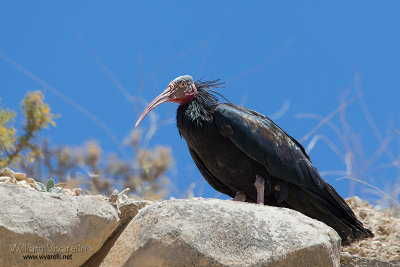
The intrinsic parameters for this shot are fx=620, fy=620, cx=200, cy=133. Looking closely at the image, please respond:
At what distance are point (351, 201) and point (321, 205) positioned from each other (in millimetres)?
2502

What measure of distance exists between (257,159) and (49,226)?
214 centimetres

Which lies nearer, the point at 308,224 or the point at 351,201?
the point at 308,224

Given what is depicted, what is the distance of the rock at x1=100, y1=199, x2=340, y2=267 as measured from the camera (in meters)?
4.39

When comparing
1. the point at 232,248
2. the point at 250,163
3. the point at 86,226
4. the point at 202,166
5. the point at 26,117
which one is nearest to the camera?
the point at 232,248

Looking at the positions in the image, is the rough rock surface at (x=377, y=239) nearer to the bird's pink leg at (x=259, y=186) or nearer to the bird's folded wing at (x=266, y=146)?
the bird's folded wing at (x=266, y=146)

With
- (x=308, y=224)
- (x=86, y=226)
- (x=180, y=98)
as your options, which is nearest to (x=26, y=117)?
(x=180, y=98)

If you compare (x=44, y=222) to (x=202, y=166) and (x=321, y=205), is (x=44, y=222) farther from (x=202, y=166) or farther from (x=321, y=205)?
(x=321, y=205)

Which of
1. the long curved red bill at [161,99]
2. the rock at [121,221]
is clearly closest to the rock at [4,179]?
the rock at [121,221]

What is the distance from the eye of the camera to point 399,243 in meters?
7.24

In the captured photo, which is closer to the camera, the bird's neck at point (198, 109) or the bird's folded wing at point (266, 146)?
the bird's folded wing at point (266, 146)

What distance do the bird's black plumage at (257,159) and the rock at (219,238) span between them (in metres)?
1.14

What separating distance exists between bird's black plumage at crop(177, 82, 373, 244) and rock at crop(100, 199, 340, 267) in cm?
A: 114

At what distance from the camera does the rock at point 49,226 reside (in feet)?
15.0

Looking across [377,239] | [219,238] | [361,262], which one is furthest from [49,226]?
[377,239]
